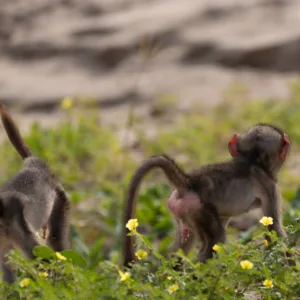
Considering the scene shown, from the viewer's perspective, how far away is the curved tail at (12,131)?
633 cm

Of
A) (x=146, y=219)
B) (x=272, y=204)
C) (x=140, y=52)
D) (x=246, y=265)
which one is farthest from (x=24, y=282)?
(x=140, y=52)

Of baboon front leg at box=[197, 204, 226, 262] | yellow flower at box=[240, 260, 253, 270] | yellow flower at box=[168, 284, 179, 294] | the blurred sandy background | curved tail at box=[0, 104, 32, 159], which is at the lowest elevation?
the blurred sandy background

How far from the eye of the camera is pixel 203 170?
627 centimetres

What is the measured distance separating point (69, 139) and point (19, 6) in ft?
19.4

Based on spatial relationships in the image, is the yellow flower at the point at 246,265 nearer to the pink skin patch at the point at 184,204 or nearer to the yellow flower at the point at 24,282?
the yellow flower at the point at 24,282

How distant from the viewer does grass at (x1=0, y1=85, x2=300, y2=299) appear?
15.5ft

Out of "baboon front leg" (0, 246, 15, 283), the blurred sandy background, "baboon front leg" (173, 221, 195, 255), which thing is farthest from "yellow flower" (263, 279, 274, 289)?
Result: the blurred sandy background

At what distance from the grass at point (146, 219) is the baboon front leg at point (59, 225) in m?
0.27

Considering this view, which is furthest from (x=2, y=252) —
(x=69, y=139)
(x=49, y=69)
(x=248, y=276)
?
(x=49, y=69)

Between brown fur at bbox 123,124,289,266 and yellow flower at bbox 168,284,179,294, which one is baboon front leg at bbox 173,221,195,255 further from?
yellow flower at bbox 168,284,179,294

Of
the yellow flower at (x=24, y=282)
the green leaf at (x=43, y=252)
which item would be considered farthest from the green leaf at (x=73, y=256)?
the yellow flower at (x=24, y=282)

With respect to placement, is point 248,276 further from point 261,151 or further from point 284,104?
point 284,104

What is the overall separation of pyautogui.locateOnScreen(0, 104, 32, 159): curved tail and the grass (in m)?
0.91

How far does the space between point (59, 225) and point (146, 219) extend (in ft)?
6.82
